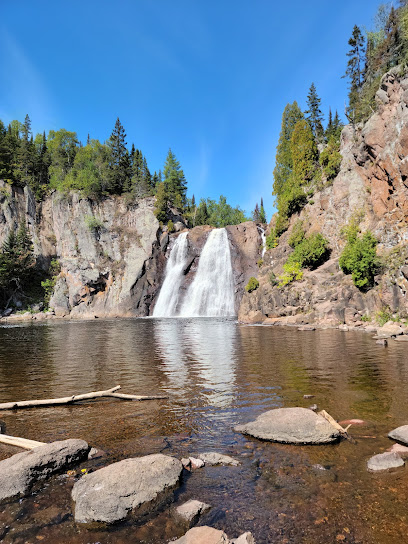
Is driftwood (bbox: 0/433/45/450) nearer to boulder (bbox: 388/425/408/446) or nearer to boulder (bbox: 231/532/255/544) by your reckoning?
boulder (bbox: 231/532/255/544)

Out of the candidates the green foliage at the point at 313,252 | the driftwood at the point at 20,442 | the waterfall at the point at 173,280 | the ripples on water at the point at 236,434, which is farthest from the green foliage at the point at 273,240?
the driftwood at the point at 20,442

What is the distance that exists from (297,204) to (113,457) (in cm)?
4568

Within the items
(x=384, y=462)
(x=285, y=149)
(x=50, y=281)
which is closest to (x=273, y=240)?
(x=285, y=149)

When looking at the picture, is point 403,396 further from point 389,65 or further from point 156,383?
point 389,65

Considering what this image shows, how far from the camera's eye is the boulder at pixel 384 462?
5055mm

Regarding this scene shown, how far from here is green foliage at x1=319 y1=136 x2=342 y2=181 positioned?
138 feet

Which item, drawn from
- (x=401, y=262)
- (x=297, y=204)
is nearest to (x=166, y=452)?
(x=401, y=262)

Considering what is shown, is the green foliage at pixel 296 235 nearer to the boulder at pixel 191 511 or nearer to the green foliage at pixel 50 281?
the boulder at pixel 191 511

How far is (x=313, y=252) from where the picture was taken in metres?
37.0

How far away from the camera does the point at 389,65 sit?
35750mm

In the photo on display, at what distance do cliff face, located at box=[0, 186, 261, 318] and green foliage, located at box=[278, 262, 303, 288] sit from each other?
15463mm

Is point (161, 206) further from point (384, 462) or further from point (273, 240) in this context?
point (384, 462)

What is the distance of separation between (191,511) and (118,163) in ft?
286

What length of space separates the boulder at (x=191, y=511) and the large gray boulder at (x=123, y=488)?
1.40ft
